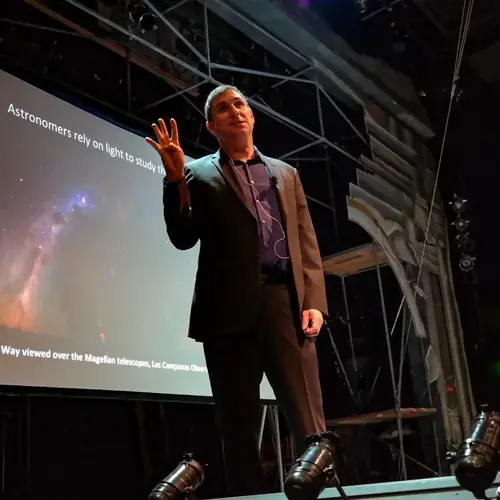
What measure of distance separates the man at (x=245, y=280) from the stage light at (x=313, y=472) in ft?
0.89

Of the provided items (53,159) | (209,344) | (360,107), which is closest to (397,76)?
(360,107)

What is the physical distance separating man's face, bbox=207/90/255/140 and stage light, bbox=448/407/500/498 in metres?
0.85

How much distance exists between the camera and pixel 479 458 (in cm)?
94

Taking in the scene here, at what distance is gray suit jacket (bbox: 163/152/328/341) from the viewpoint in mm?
1396

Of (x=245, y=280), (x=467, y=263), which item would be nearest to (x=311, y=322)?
(x=245, y=280)

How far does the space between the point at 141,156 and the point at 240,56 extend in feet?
3.39

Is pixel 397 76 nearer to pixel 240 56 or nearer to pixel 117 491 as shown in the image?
pixel 240 56

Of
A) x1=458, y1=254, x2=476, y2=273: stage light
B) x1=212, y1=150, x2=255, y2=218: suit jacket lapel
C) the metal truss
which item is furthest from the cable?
x1=212, y1=150, x2=255, y2=218: suit jacket lapel

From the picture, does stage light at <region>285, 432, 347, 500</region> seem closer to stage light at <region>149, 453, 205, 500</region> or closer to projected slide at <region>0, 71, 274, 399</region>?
stage light at <region>149, 453, 205, 500</region>
